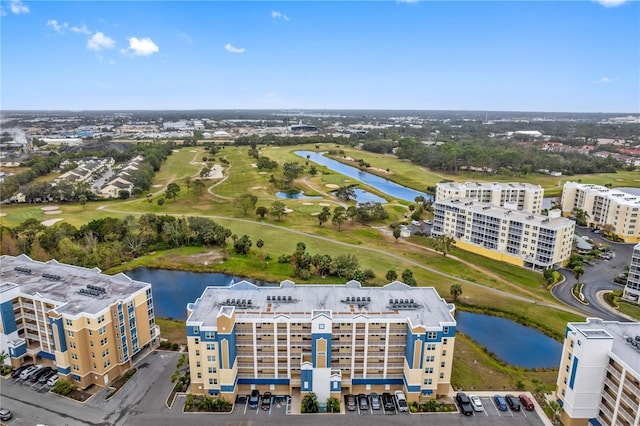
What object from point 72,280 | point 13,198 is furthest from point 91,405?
point 13,198

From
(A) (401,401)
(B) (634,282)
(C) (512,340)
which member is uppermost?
(B) (634,282)

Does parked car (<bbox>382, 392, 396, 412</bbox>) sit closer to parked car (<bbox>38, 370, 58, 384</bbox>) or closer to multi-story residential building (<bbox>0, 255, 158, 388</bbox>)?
multi-story residential building (<bbox>0, 255, 158, 388</bbox>)

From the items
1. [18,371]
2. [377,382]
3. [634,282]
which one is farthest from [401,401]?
[634,282]

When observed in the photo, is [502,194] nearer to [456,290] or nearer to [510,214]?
[510,214]

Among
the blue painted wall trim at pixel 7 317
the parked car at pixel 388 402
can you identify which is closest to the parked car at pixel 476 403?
the parked car at pixel 388 402

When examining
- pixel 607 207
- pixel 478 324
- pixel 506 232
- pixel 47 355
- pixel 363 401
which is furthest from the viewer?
pixel 607 207

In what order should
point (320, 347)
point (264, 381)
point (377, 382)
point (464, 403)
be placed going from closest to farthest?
point (320, 347) → point (464, 403) → point (264, 381) → point (377, 382)
